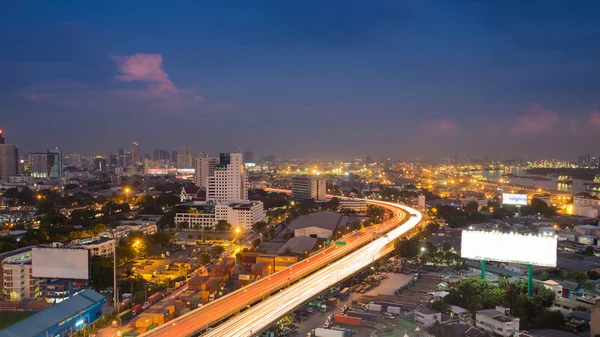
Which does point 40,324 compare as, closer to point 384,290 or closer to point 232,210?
point 384,290

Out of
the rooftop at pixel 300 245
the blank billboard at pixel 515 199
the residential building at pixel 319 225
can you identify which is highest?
the blank billboard at pixel 515 199

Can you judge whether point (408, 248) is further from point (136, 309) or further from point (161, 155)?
point (161, 155)

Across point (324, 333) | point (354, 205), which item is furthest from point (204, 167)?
point (324, 333)

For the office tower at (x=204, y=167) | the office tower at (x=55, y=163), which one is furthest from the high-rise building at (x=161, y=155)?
the office tower at (x=204, y=167)

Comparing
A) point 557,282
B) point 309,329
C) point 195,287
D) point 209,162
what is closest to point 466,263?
point 557,282

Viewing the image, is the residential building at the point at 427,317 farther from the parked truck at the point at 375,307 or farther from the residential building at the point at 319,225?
the residential building at the point at 319,225

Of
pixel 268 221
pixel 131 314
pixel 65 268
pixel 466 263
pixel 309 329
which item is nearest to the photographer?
pixel 309 329

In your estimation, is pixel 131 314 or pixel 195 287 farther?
pixel 195 287

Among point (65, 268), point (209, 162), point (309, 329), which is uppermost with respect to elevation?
point (209, 162)
